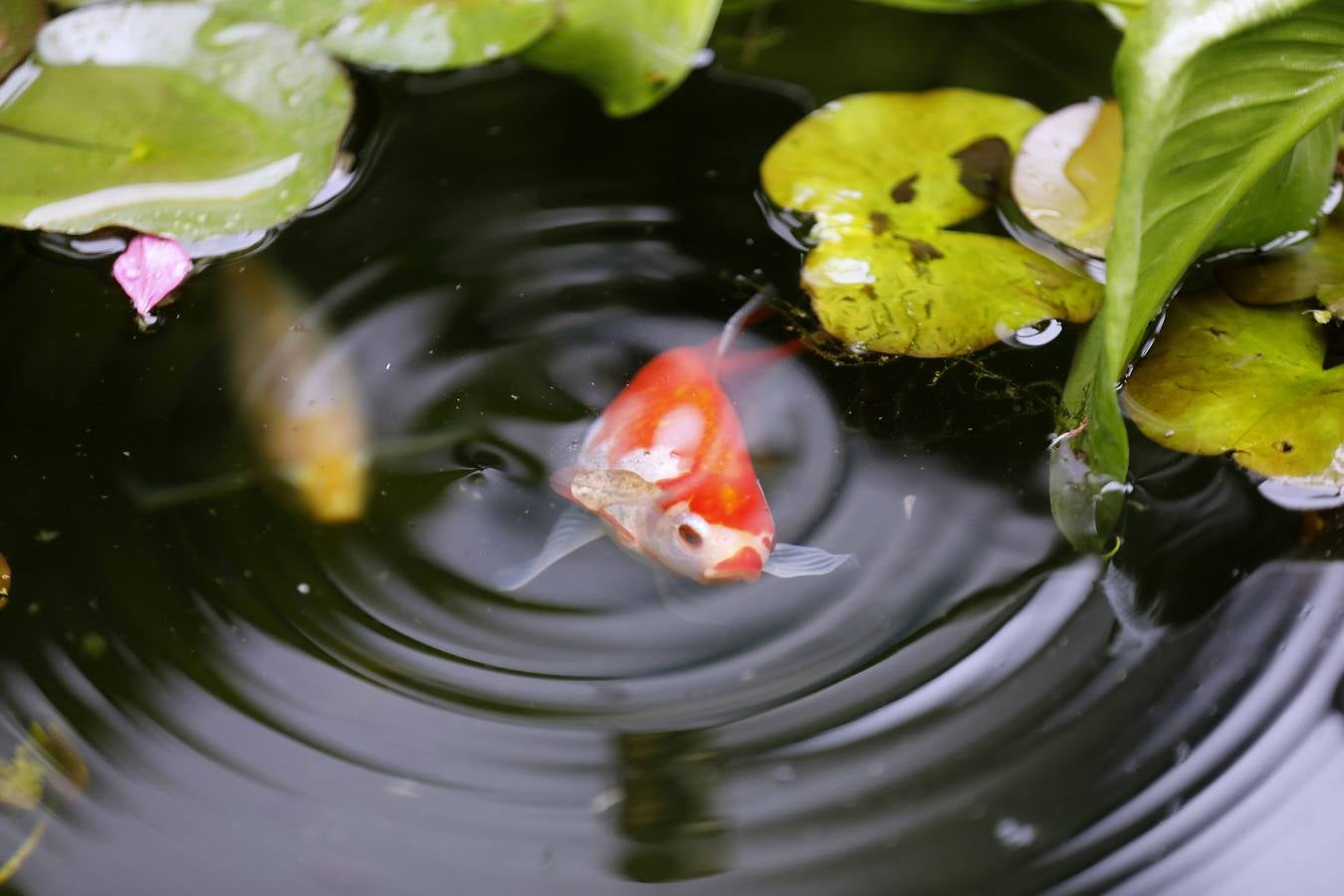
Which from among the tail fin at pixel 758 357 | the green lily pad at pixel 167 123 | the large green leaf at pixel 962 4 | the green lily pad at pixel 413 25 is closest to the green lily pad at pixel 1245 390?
the tail fin at pixel 758 357

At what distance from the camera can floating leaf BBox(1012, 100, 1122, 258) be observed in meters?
1.35

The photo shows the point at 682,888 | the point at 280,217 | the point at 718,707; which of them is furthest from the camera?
the point at 280,217

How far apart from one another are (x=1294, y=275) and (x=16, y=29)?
1670 millimetres

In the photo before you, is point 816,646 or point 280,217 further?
point 280,217

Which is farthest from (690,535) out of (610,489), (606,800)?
(606,800)

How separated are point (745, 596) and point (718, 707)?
128 mm

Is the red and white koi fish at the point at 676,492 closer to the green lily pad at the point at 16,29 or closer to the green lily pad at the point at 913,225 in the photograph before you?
the green lily pad at the point at 913,225

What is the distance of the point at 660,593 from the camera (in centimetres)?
114

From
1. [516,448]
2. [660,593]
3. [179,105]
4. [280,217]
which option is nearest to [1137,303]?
[660,593]

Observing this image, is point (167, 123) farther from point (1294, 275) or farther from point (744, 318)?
point (1294, 275)

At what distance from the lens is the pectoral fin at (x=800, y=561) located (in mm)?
1130

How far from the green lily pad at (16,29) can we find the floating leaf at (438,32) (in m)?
0.39

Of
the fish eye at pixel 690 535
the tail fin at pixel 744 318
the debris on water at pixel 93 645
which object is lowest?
the debris on water at pixel 93 645

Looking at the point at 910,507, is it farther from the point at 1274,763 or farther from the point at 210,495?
the point at 210,495
